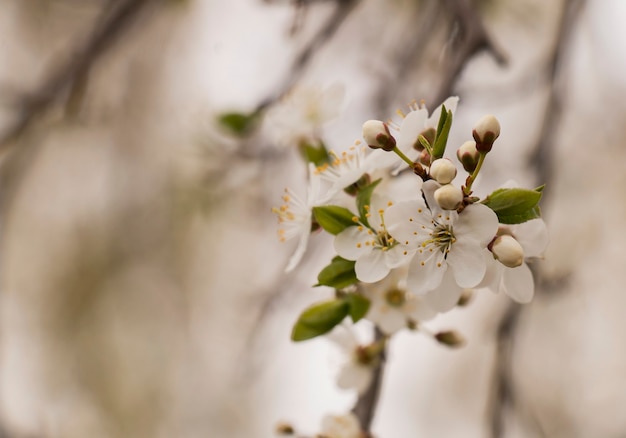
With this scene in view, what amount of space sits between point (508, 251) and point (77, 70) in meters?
0.98

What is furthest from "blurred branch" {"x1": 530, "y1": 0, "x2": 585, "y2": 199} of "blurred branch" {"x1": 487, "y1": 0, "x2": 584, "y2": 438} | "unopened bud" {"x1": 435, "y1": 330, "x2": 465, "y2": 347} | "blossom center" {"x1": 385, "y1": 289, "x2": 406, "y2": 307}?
"blossom center" {"x1": 385, "y1": 289, "x2": 406, "y2": 307}

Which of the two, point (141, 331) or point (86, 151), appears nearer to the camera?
point (86, 151)

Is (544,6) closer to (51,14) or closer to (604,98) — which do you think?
(604,98)

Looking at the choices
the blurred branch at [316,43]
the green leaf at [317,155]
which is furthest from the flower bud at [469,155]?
the blurred branch at [316,43]

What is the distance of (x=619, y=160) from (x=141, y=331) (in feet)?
5.69

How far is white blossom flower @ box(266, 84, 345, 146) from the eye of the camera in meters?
0.85

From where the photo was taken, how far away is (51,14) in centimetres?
189

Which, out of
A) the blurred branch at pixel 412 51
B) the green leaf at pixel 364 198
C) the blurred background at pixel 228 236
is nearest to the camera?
the green leaf at pixel 364 198

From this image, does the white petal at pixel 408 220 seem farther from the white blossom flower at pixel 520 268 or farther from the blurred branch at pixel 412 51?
the blurred branch at pixel 412 51

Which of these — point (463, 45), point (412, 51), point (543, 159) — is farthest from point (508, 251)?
point (412, 51)

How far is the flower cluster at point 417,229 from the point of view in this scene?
47cm

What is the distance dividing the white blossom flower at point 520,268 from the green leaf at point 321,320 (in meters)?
0.14

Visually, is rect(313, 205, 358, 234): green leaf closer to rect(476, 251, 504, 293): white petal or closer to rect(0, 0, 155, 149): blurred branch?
rect(476, 251, 504, 293): white petal

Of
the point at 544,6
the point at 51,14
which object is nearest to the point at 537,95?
the point at 544,6
